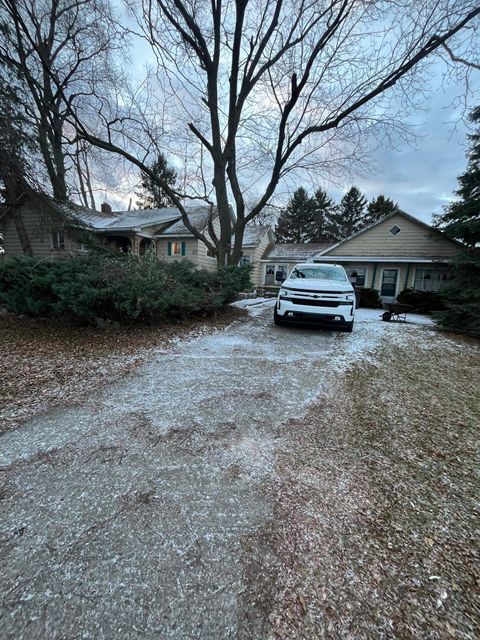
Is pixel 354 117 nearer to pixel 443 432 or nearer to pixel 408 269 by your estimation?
pixel 408 269

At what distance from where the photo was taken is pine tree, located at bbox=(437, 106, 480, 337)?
25.7 feet

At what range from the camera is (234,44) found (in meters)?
9.12

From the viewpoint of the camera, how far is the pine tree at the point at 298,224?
37903 mm

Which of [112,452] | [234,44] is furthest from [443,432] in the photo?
[234,44]

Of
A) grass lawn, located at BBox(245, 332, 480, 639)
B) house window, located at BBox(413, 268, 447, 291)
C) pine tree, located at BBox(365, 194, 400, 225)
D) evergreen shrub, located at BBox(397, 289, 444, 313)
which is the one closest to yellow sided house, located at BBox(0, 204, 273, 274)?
evergreen shrub, located at BBox(397, 289, 444, 313)

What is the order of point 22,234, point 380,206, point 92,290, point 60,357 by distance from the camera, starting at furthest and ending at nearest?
point 380,206 → point 22,234 → point 92,290 → point 60,357

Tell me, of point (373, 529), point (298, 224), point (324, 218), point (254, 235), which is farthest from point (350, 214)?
point (373, 529)

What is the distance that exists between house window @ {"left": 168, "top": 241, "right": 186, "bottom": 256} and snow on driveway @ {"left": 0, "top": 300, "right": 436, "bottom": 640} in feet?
50.5

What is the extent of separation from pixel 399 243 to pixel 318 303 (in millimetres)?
11030

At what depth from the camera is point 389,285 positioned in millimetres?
15852

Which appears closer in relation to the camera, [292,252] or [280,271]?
[280,271]

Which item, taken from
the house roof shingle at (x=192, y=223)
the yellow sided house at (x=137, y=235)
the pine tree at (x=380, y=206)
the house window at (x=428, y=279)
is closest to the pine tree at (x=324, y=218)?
the pine tree at (x=380, y=206)

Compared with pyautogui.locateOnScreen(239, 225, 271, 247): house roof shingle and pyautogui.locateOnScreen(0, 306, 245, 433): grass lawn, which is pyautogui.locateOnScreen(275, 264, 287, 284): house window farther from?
pyautogui.locateOnScreen(0, 306, 245, 433): grass lawn

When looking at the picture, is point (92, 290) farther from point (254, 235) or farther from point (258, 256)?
point (254, 235)
